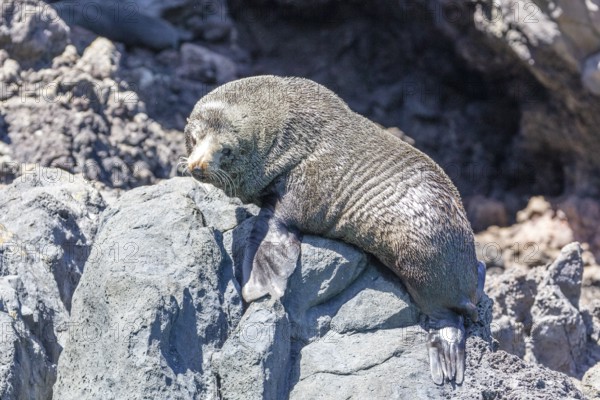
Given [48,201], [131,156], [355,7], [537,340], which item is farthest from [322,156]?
[355,7]

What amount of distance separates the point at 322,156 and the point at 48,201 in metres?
1.90

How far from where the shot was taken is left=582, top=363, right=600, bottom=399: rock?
7578 mm

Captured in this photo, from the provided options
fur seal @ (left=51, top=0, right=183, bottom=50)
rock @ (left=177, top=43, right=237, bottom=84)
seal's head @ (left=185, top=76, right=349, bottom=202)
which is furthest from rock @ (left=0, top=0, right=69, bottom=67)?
seal's head @ (left=185, top=76, right=349, bottom=202)

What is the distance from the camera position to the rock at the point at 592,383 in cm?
758

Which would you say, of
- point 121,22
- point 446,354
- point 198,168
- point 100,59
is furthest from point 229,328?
point 121,22

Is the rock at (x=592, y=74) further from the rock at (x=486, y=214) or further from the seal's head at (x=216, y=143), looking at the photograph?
the seal's head at (x=216, y=143)

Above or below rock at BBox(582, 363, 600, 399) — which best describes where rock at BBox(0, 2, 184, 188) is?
above

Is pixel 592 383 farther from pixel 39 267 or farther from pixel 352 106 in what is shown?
pixel 352 106

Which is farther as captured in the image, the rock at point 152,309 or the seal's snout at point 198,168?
the seal's snout at point 198,168

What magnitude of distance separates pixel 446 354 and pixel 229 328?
4.23 ft

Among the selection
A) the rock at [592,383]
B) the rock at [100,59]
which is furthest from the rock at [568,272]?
the rock at [100,59]

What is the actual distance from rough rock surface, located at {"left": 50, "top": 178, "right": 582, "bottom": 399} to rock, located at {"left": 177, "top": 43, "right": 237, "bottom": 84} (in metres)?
3.94

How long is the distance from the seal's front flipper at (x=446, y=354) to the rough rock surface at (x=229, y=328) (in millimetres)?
63

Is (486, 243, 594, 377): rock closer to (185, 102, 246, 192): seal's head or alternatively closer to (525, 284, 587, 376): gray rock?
(525, 284, 587, 376): gray rock
